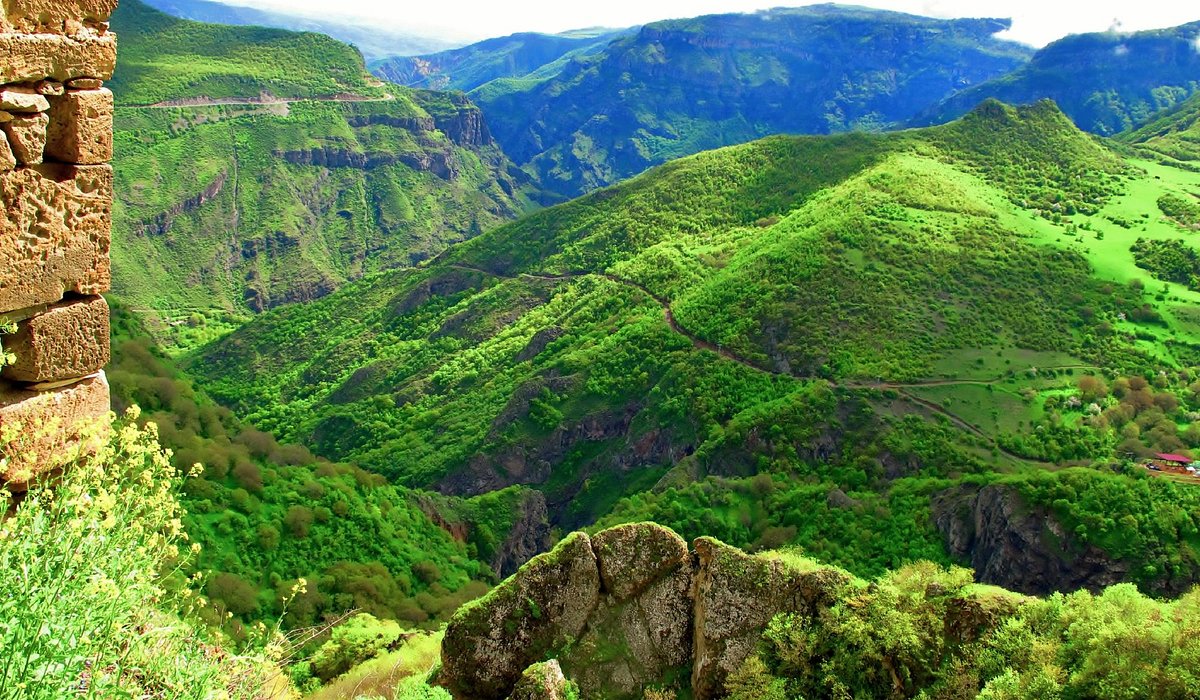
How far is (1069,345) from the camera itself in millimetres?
79750

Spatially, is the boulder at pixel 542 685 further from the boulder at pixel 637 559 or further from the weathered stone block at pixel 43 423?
the weathered stone block at pixel 43 423

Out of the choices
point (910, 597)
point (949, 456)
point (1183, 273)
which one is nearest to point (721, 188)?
point (1183, 273)

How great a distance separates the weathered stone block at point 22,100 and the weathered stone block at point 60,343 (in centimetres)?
230

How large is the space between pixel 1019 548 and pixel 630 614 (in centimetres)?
3749

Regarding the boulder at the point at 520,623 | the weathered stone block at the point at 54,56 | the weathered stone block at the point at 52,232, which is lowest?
the boulder at the point at 520,623

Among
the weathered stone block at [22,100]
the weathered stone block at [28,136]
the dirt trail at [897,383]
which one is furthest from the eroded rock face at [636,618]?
the dirt trail at [897,383]

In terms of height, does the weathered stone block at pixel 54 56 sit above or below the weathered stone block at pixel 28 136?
above

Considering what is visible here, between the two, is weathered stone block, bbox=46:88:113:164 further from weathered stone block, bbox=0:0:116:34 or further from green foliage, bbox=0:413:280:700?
green foliage, bbox=0:413:280:700

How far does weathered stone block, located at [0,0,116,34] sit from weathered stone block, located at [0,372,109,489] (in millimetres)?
4208

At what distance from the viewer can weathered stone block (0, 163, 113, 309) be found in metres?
9.83

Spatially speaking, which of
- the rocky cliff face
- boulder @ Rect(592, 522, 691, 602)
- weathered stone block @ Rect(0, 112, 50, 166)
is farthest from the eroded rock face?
the rocky cliff face

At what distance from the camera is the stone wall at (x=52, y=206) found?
32.0 ft

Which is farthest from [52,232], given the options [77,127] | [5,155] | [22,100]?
[22,100]

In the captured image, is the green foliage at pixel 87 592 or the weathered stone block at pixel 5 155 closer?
the green foliage at pixel 87 592
